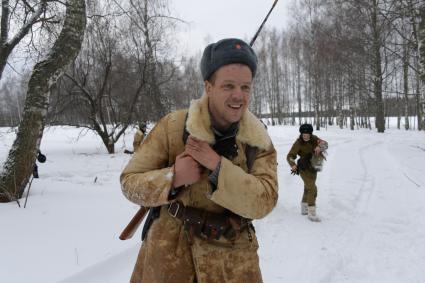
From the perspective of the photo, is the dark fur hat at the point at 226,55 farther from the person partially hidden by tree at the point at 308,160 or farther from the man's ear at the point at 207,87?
the person partially hidden by tree at the point at 308,160

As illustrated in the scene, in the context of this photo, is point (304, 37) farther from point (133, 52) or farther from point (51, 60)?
point (51, 60)

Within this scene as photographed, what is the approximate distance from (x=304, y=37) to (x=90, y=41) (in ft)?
70.0

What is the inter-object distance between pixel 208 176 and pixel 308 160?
5.15m

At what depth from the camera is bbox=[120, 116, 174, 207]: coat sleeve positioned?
146 centimetres

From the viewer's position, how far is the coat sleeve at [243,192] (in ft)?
4.64

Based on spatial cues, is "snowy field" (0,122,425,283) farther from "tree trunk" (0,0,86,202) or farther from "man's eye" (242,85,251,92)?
"man's eye" (242,85,251,92)

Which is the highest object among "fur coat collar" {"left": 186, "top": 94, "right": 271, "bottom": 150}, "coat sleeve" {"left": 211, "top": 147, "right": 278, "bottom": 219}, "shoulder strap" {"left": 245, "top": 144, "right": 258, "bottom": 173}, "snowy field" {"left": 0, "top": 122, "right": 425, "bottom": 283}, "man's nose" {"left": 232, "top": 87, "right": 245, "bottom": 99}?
"man's nose" {"left": 232, "top": 87, "right": 245, "bottom": 99}

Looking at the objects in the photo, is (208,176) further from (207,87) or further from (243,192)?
(207,87)

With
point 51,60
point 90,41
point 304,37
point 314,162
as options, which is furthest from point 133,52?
point 304,37

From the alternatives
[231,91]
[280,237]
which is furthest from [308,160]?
[231,91]

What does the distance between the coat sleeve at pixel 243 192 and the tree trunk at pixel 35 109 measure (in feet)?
16.5

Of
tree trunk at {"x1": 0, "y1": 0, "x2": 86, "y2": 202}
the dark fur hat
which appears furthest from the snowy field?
the dark fur hat

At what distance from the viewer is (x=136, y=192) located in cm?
152

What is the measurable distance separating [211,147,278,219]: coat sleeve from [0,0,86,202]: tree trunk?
5.03 m
